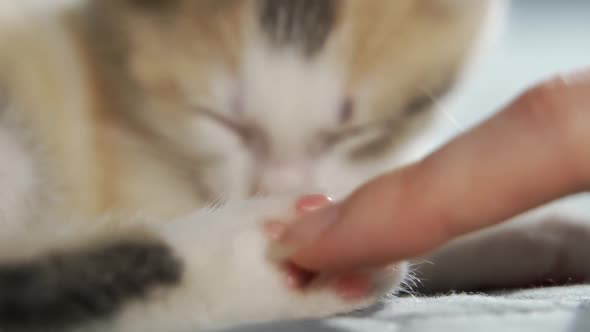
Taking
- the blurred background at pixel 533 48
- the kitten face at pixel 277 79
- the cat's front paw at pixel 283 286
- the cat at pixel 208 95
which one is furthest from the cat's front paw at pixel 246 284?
the blurred background at pixel 533 48

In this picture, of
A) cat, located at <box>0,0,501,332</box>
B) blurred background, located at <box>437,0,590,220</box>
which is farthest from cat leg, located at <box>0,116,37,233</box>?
blurred background, located at <box>437,0,590,220</box>

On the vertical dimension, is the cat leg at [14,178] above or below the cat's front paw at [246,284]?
above

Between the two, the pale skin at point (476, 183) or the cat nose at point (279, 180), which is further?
the cat nose at point (279, 180)

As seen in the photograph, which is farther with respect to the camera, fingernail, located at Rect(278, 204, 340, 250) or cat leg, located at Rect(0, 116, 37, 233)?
cat leg, located at Rect(0, 116, 37, 233)

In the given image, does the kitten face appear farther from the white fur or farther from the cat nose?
the white fur

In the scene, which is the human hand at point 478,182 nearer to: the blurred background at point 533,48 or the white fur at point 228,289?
the white fur at point 228,289

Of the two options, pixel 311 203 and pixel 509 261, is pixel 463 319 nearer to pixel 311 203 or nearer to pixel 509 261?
pixel 311 203

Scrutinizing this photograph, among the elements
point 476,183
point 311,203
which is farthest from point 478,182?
point 311,203
